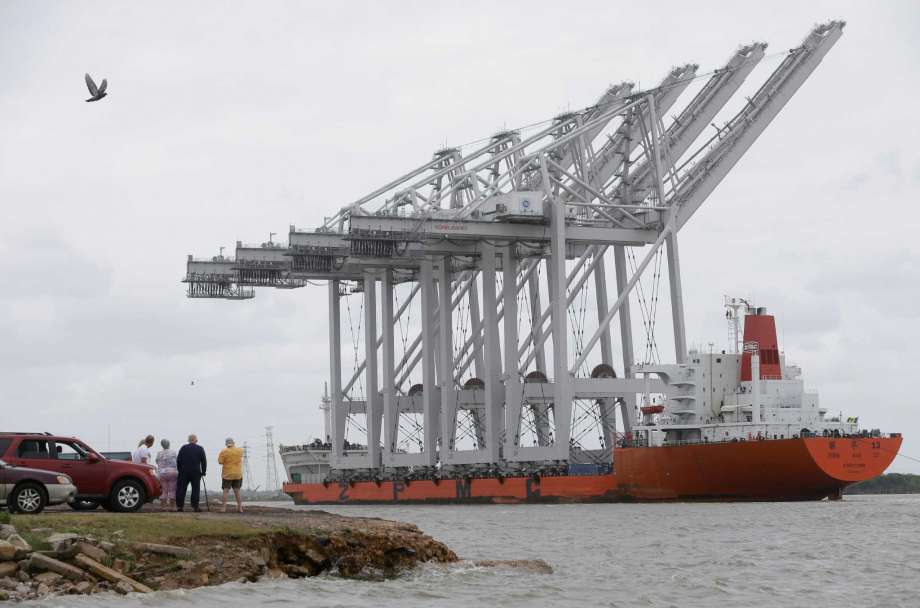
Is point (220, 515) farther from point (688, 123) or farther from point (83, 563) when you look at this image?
point (688, 123)

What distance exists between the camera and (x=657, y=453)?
5284 centimetres

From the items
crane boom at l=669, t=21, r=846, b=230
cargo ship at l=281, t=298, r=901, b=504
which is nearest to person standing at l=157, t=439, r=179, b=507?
cargo ship at l=281, t=298, r=901, b=504

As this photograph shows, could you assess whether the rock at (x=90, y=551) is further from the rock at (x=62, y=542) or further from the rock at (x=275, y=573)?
the rock at (x=275, y=573)

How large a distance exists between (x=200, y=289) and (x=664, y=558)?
47.3 metres

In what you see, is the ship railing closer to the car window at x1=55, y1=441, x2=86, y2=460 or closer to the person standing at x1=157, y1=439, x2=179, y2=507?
the person standing at x1=157, y1=439, x2=179, y2=507

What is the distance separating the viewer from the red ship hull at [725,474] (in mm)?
47875

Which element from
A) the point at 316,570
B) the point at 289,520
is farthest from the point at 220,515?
the point at 316,570

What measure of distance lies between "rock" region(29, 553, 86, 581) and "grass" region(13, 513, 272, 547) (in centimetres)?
100

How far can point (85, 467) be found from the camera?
2200cm

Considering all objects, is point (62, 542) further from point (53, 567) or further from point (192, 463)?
point (192, 463)

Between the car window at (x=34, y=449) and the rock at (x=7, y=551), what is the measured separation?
625cm

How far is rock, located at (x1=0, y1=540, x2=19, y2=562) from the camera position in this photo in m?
15.6

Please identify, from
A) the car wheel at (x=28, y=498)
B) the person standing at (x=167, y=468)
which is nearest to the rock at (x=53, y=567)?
the car wheel at (x=28, y=498)

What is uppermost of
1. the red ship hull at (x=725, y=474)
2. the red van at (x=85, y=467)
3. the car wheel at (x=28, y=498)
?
the red ship hull at (x=725, y=474)
